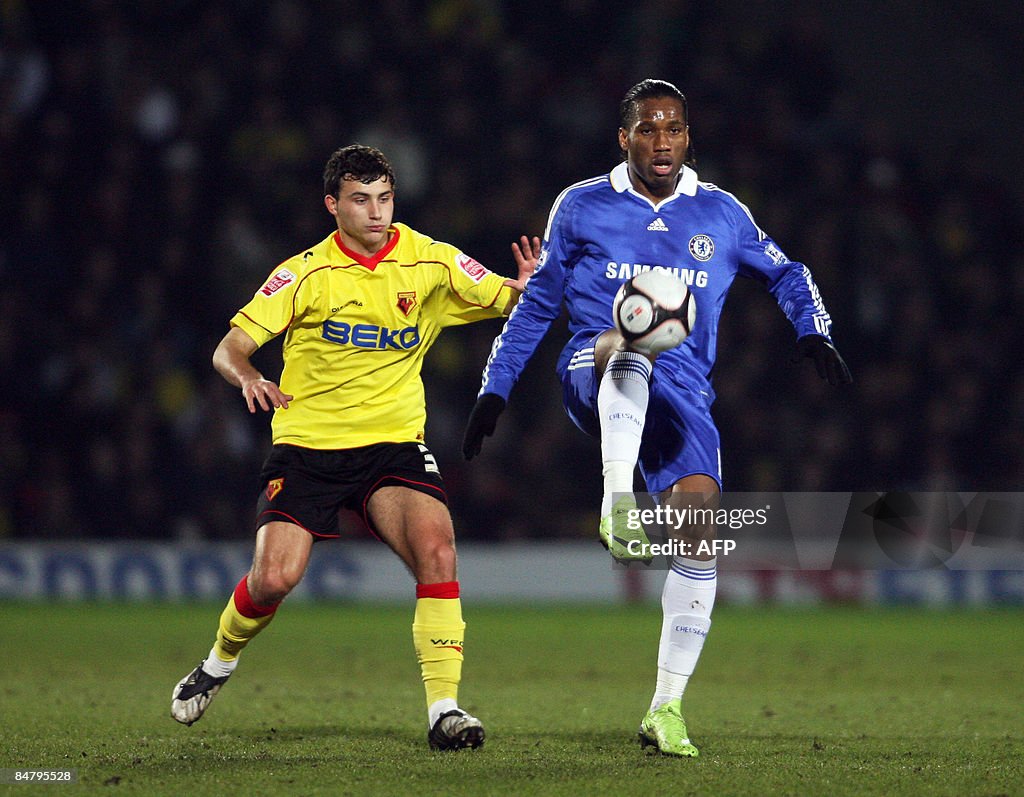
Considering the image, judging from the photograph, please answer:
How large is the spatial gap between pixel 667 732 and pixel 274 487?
167 cm

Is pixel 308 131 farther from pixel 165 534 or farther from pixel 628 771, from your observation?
pixel 628 771

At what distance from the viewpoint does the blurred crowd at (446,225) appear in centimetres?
1270

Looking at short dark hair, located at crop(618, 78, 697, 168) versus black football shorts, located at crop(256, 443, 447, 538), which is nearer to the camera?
short dark hair, located at crop(618, 78, 697, 168)

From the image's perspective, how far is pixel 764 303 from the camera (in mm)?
13203

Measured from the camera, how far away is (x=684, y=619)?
17.2ft

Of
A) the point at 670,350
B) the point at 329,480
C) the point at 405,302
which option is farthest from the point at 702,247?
the point at 329,480

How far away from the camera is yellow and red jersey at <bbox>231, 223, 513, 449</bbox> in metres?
5.43

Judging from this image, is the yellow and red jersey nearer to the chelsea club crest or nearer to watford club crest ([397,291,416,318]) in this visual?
watford club crest ([397,291,416,318])

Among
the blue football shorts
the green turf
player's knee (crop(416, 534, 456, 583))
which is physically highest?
the blue football shorts

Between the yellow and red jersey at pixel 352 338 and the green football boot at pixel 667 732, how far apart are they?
53.9 inches
